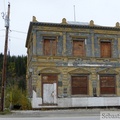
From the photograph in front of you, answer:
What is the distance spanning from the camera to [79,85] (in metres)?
29.0

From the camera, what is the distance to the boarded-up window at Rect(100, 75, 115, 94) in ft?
97.1

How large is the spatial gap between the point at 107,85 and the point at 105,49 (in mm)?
3778

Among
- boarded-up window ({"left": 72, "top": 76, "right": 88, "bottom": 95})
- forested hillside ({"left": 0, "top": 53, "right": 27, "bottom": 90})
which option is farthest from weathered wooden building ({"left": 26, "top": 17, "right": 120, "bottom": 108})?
forested hillside ({"left": 0, "top": 53, "right": 27, "bottom": 90})

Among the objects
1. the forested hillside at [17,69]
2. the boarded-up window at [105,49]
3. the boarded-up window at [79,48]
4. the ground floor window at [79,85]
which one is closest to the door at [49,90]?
the ground floor window at [79,85]

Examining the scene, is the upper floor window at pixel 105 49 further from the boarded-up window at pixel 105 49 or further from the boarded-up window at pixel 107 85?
the boarded-up window at pixel 107 85

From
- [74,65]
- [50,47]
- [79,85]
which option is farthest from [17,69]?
[79,85]

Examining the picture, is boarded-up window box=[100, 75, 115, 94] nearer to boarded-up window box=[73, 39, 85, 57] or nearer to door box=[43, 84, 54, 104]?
boarded-up window box=[73, 39, 85, 57]

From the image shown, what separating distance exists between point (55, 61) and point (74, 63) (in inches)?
77.2

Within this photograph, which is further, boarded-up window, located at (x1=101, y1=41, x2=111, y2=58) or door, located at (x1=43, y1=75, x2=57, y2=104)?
boarded-up window, located at (x1=101, y1=41, x2=111, y2=58)

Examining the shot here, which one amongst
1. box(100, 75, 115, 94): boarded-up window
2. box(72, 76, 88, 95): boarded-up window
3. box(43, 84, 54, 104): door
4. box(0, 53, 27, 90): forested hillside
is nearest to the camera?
box(43, 84, 54, 104): door

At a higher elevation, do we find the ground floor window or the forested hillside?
the forested hillside

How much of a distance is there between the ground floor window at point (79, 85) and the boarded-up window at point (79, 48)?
2379 millimetres

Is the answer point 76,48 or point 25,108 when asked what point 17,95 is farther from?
point 76,48

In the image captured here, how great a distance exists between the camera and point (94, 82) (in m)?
29.4
